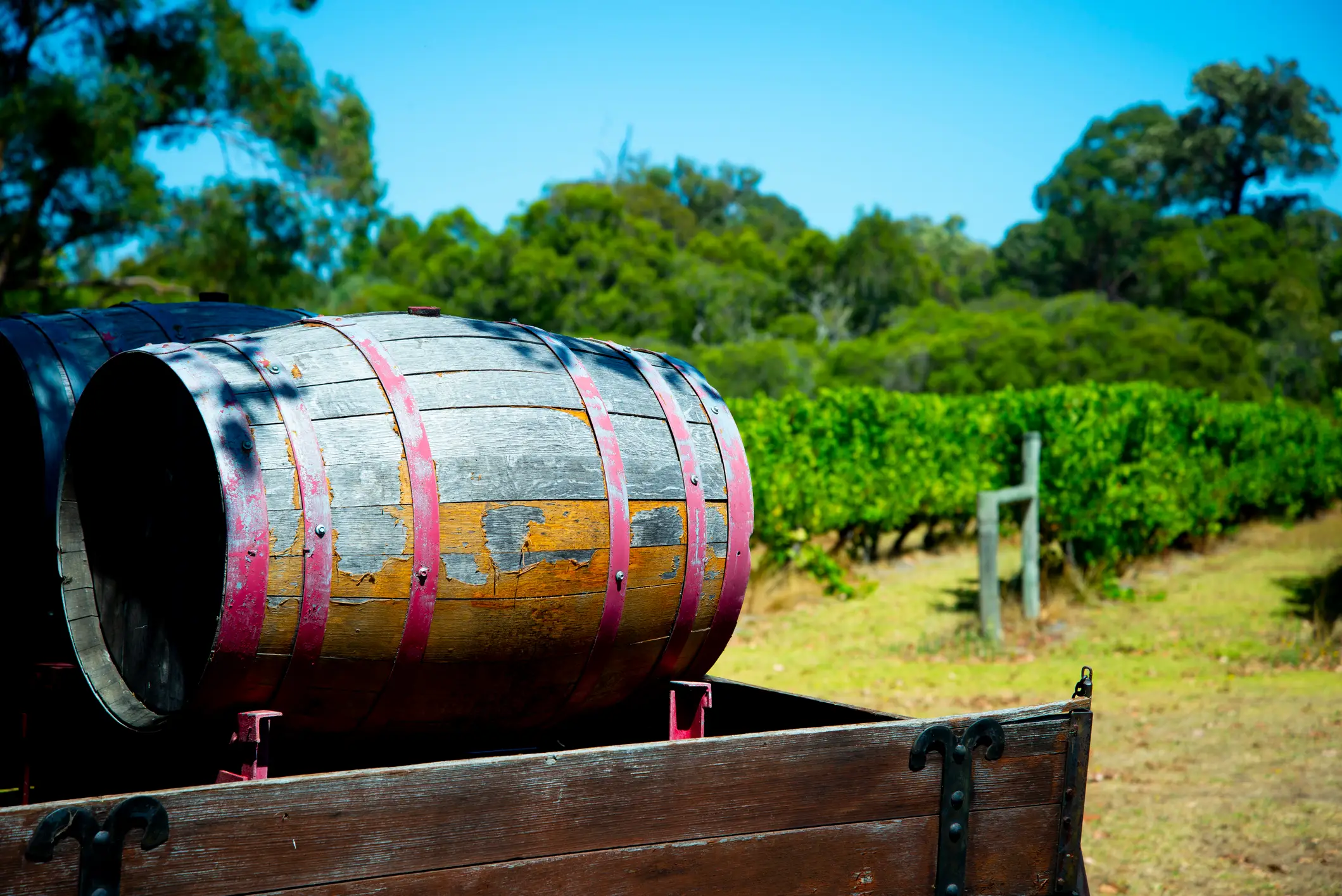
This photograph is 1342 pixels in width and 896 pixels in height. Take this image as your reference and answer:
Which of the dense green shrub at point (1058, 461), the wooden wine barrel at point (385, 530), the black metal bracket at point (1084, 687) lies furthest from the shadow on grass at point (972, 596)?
the wooden wine barrel at point (385, 530)

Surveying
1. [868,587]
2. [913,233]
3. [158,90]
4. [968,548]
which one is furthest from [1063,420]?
[913,233]

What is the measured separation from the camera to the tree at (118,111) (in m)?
16.0

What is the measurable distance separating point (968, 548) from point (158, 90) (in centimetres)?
1544

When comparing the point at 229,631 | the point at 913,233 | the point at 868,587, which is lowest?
the point at 868,587

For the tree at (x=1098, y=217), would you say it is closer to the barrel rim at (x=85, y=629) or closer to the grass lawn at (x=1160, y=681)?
the grass lawn at (x=1160, y=681)

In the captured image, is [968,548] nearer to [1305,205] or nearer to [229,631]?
[229,631]

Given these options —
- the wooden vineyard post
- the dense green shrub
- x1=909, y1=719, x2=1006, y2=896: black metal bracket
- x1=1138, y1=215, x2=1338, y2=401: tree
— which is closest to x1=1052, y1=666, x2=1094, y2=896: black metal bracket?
x1=909, y1=719, x2=1006, y2=896: black metal bracket

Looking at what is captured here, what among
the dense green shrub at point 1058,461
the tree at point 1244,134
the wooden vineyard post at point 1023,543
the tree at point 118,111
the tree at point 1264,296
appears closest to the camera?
the wooden vineyard post at point 1023,543

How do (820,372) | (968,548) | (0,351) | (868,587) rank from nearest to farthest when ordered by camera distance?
(0,351), (868,587), (968,548), (820,372)

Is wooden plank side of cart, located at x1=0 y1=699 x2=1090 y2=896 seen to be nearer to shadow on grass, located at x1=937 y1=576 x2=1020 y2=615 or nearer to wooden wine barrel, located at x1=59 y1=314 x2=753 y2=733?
wooden wine barrel, located at x1=59 y1=314 x2=753 y2=733

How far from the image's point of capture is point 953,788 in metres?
2.38

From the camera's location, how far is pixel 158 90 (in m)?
18.5

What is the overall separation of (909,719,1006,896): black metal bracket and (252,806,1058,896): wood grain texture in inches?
1.0

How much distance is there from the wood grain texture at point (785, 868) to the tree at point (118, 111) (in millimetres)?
16912
